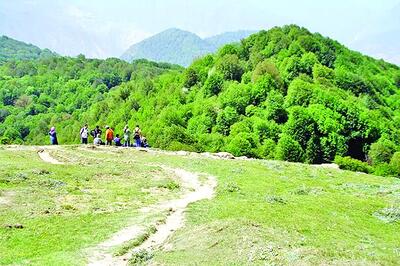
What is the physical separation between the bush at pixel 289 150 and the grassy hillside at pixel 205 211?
66020 millimetres

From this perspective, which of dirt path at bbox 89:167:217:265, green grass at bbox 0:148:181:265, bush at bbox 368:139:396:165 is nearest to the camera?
dirt path at bbox 89:167:217:265

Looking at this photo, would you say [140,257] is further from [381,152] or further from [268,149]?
[381,152]

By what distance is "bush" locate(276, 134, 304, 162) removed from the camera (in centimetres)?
12644

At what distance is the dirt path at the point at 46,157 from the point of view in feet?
179

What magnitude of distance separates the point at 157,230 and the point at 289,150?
100426 mm

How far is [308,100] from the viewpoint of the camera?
494 ft

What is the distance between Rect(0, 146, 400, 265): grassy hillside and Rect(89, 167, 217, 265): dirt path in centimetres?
47

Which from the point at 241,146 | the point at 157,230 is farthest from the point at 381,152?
the point at 157,230

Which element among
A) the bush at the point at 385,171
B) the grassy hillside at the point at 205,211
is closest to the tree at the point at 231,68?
the bush at the point at 385,171

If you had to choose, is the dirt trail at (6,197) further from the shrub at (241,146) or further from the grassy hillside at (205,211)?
the shrub at (241,146)

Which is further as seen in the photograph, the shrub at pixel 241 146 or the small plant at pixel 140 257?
the shrub at pixel 241 146

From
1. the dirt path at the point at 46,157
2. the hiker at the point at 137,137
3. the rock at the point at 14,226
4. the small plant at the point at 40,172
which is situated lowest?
the rock at the point at 14,226

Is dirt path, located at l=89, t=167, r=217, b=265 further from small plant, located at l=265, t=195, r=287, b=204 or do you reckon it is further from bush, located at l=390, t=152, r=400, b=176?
bush, located at l=390, t=152, r=400, b=176

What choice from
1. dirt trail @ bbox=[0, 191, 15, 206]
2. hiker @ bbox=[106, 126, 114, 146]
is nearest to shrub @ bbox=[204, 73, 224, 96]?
hiker @ bbox=[106, 126, 114, 146]
